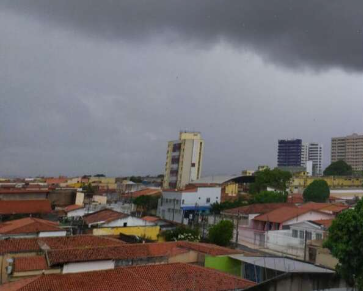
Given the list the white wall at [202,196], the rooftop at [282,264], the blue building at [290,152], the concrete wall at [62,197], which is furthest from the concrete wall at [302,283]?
the blue building at [290,152]

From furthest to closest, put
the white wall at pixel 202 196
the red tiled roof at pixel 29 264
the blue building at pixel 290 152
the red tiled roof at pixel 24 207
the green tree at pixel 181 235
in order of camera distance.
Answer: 1. the blue building at pixel 290 152
2. the white wall at pixel 202 196
3. the red tiled roof at pixel 24 207
4. the green tree at pixel 181 235
5. the red tiled roof at pixel 29 264

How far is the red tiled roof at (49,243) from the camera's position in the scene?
1102 centimetres

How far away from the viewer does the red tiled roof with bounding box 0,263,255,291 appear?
6.93m

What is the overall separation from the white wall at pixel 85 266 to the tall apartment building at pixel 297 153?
8055 centimetres

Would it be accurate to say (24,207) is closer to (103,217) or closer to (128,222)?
(103,217)

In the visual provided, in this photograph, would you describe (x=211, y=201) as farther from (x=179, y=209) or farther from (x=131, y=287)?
(x=131, y=287)

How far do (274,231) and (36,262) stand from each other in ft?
37.3

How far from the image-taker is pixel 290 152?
292 ft

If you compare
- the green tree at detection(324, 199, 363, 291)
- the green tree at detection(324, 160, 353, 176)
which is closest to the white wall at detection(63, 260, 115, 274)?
the green tree at detection(324, 199, 363, 291)

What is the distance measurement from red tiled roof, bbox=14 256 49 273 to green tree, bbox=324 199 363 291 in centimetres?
665

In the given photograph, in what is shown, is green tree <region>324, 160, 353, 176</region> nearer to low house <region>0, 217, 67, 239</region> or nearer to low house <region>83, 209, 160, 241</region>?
low house <region>83, 209, 160, 241</region>

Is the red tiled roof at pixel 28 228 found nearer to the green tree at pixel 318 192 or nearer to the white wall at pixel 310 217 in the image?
the white wall at pixel 310 217

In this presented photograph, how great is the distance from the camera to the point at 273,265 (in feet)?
31.0

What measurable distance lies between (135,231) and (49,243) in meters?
5.87
